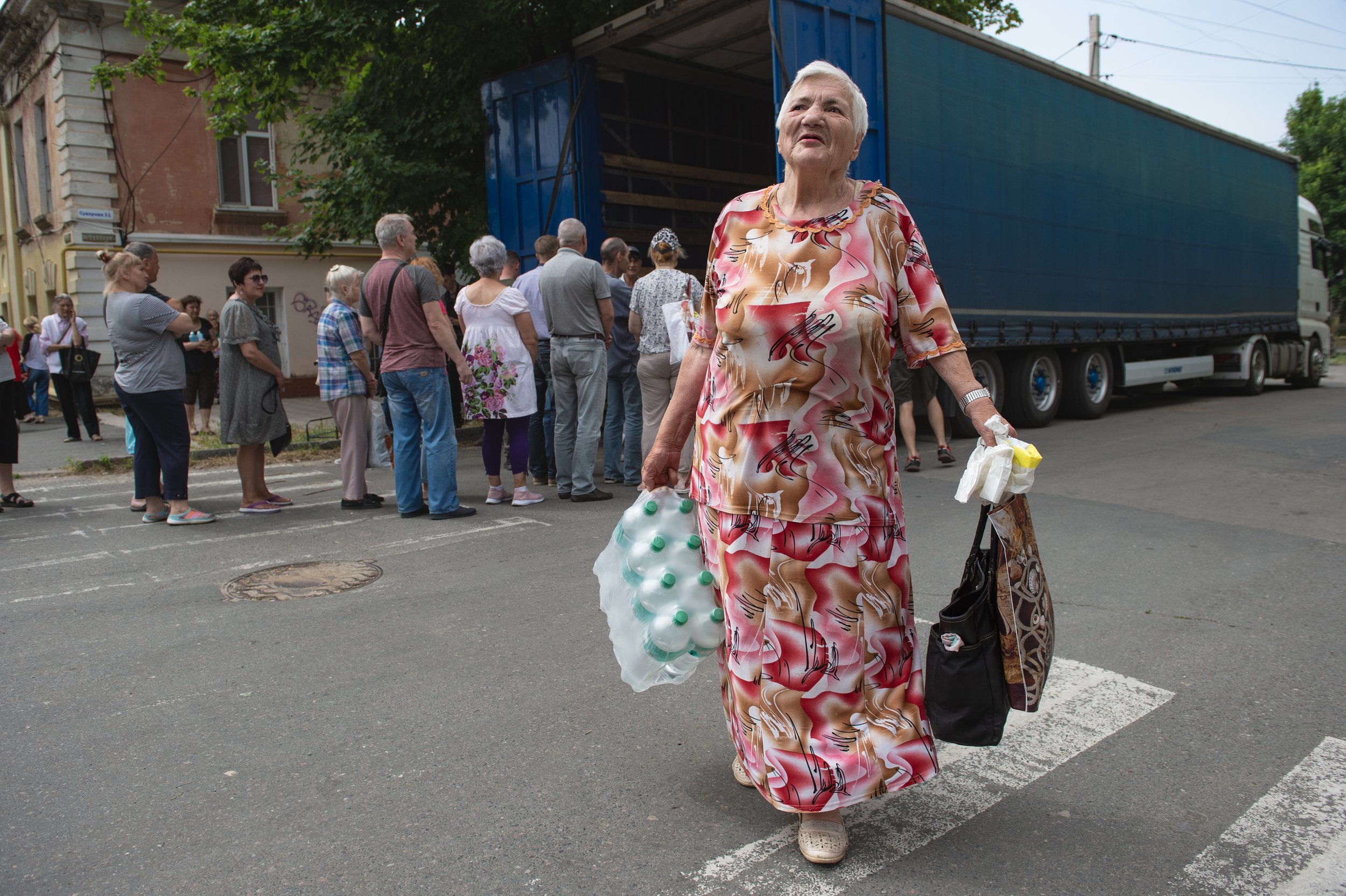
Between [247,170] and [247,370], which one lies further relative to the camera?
[247,170]

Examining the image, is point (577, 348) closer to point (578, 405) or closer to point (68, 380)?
point (578, 405)

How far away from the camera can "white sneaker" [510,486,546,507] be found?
7230mm

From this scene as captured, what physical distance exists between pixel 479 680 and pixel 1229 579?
3.85m

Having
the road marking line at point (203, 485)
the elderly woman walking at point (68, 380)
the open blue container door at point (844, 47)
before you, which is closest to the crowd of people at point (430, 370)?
the road marking line at point (203, 485)

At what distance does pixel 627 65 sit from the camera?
10352mm

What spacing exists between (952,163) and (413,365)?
578cm

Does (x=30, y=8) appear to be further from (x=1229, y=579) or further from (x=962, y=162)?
(x=1229, y=579)

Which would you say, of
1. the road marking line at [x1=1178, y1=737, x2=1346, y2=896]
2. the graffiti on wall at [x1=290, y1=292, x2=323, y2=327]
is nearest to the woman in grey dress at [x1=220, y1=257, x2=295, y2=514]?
the road marking line at [x1=1178, y1=737, x2=1346, y2=896]

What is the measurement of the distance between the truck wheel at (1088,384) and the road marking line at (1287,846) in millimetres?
9964

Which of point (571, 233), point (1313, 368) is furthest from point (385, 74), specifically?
point (1313, 368)

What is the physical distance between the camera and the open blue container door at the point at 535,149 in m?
9.98

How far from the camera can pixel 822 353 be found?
8.10 ft

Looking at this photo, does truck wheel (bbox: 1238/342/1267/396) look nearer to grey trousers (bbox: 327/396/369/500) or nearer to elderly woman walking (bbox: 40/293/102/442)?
grey trousers (bbox: 327/396/369/500)

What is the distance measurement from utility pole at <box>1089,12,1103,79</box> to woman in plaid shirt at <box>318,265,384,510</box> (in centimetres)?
2769
